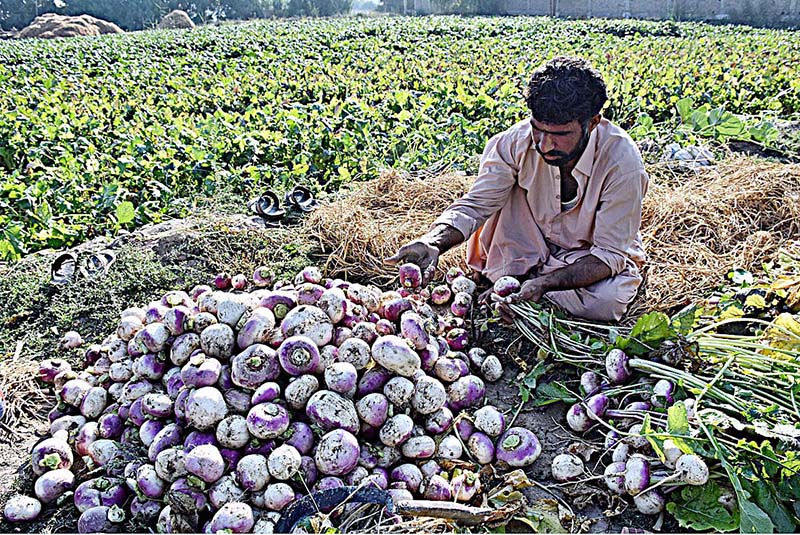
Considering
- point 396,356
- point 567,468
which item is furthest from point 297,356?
point 567,468

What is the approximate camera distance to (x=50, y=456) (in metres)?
2.19

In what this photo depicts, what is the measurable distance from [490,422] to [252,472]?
85 cm

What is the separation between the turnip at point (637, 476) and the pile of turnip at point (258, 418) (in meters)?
0.32

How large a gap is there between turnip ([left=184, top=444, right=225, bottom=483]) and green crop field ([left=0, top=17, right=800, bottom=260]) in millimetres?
2853

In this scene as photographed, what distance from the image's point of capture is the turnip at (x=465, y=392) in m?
2.44

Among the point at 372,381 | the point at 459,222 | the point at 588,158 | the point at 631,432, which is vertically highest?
the point at 588,158

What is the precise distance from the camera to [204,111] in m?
8.69

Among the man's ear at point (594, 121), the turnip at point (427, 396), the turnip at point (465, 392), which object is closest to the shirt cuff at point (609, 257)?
the man's ear at point (594, 121)

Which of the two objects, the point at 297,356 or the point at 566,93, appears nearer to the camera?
the point at 297,356

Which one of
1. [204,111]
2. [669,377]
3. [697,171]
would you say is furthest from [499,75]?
[669,377]

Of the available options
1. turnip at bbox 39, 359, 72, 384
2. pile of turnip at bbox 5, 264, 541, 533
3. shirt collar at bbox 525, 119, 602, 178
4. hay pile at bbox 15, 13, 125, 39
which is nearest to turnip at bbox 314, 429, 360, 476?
pile of turnip at bbox 5, 264, 541, 533

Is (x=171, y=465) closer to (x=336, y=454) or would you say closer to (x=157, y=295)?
(x=336, y=454)

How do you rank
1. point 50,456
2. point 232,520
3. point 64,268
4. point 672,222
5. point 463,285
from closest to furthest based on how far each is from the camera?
point 232,520, point 50,456, point 463,285, point 64,268, point 672,222

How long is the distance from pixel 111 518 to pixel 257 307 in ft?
2.62
